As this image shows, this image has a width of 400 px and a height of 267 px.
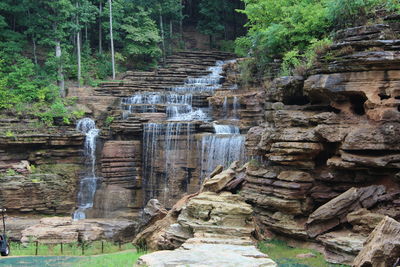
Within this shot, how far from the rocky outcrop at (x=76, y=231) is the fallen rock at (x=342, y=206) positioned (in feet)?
35.2

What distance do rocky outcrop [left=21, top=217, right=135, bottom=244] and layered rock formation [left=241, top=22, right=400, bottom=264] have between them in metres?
8.23

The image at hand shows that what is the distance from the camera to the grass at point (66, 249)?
627 inches

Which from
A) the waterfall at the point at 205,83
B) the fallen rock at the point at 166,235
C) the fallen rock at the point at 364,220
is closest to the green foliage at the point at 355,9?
the fallen rock at the point at 364,220

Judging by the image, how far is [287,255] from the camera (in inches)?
471

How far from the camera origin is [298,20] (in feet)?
65.5

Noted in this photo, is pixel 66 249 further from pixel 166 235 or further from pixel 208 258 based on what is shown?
pixel 208 258

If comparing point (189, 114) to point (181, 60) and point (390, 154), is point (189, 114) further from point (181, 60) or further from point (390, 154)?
point (390, 154)

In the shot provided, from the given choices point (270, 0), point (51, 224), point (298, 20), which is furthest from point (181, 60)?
point (51, 224)

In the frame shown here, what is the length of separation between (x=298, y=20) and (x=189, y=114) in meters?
9.21

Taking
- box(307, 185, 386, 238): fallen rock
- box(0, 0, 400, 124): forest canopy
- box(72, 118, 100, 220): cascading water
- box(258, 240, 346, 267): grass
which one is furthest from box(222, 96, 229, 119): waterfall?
box(307, 185, 386, 238): fallen rock

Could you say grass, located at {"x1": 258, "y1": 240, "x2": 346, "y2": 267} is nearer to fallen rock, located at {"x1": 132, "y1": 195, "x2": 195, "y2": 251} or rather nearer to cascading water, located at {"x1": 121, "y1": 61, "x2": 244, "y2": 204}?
fallen rock, located at {"x1": 132, "y1": 195, "x2": 195, "y2": 251}

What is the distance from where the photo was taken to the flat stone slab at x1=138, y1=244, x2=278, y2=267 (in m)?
7.90

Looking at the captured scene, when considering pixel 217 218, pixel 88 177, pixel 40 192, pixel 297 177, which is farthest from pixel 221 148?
pixel 40 192

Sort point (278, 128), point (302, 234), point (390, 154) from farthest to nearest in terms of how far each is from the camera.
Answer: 1. point (278, 128)
2. point (302, 234)
3. point (390, 154)
